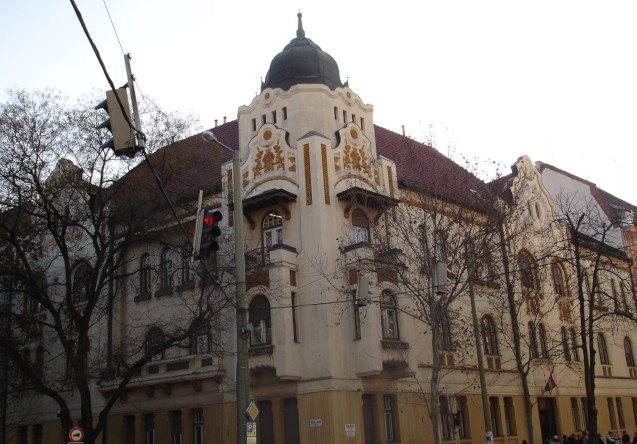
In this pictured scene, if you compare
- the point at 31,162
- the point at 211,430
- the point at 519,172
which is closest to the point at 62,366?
the point at 211,430

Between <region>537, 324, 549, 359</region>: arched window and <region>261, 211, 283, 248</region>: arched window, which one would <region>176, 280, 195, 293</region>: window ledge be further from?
<region>537, 324, 549, 359</region>: arched window

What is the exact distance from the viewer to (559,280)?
37688mm

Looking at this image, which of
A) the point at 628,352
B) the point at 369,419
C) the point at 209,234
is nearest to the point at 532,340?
the point at 369,419

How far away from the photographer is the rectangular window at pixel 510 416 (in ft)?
105

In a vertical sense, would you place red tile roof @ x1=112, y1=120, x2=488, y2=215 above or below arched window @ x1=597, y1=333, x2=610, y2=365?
above

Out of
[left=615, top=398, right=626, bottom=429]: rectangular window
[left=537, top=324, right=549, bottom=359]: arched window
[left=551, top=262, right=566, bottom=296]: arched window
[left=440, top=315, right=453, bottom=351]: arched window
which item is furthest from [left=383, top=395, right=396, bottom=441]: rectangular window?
[left=615, top=398, right=626, bottom=429]: rectangular window

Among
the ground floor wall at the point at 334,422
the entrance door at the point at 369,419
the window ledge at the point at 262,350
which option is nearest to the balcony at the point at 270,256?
the window ledge at the point at 262,350

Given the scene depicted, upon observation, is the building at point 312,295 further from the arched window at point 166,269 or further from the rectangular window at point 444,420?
the arched window at point 166,269

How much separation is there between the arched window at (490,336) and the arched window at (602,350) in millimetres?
10890

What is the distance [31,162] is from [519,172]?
83.7ft

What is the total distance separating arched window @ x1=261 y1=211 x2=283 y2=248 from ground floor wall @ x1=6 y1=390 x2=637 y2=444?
20.6 feet

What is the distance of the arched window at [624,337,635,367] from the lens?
42.2 m

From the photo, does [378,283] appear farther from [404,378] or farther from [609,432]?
[609,432]

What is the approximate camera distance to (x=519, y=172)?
37.3 metres
